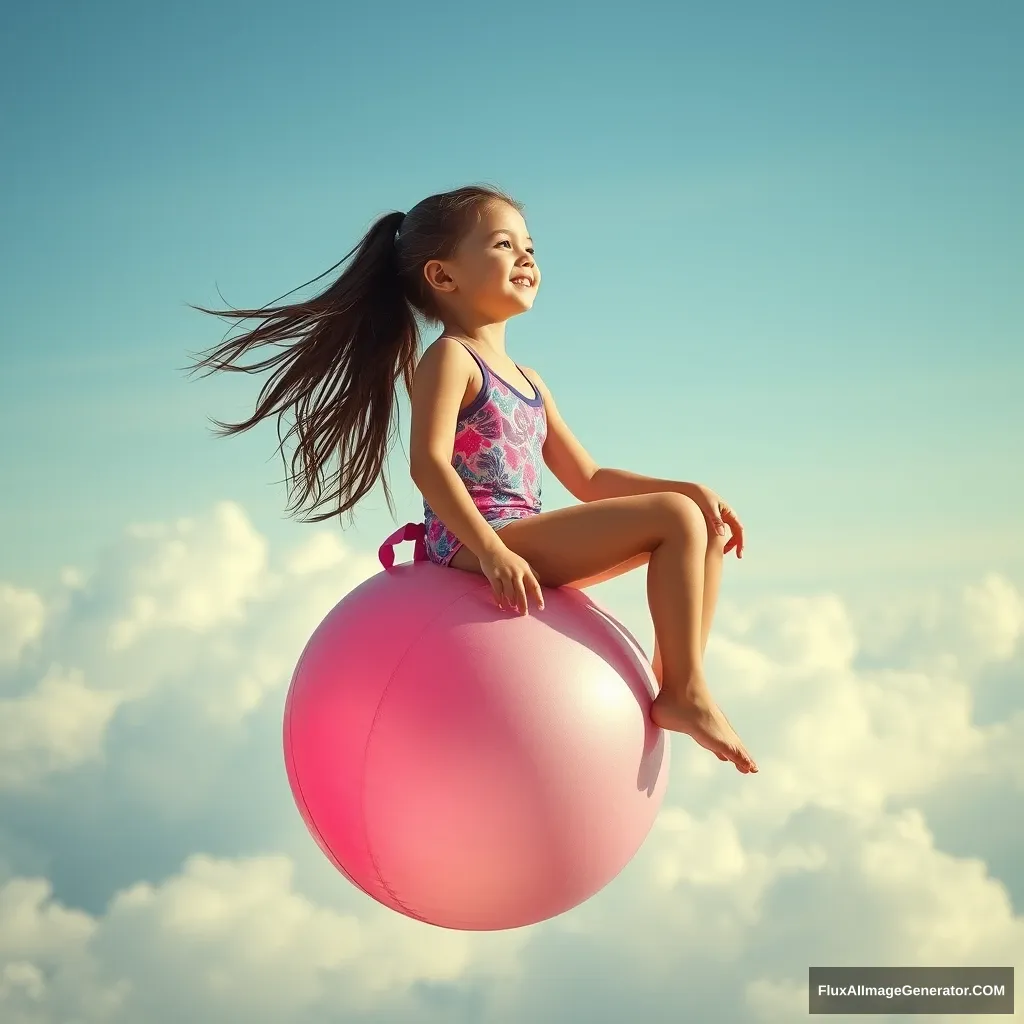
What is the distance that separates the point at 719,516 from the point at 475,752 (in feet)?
4.28

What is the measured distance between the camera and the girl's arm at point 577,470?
16.0ft

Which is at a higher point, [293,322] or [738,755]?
[293,322]

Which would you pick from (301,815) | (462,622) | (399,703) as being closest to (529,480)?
Result: (462,622)

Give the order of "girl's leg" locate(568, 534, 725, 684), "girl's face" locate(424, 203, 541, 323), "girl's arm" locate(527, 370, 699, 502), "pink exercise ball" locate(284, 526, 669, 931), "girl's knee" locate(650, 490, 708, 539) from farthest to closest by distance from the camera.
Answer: "girl's arm" locate(527, 370, 699, 502), "girl's face" locate(424, 203, 541, 323), "girl's leg" locate(568, 534, 725, 684), "girl's knee" locate(650, 490, 708, 539), "pink exercise ball" locate(284, 526, 669, 931)

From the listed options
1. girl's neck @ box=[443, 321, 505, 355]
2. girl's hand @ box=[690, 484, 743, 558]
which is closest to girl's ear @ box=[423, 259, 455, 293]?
girl's neck @ box=[443, 321, 505, 355]

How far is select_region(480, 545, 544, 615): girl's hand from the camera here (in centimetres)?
406

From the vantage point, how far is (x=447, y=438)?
4.32m

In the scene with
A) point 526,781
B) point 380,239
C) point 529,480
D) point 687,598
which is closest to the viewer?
point 526,781

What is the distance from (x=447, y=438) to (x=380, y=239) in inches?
42.8

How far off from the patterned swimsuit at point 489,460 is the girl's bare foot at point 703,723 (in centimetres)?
85

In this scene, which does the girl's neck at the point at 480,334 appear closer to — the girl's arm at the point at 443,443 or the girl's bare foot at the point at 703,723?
the girl's arm at the point at 443,443

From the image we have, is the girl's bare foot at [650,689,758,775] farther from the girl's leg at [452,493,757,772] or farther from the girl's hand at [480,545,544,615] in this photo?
the girl's hand at [480,545,544,615]

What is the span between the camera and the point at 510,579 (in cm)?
406

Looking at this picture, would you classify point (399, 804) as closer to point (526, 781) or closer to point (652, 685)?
point (526, 781)
